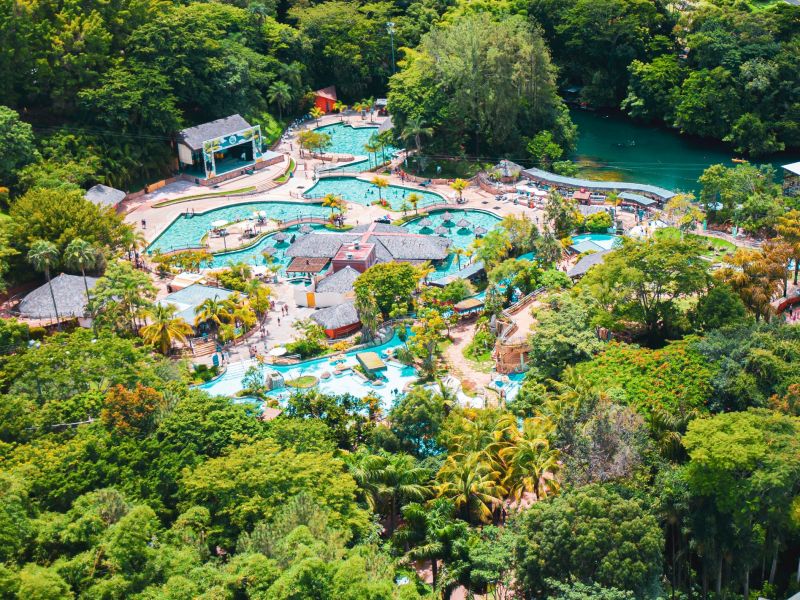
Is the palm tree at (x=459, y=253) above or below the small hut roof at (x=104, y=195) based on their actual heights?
below

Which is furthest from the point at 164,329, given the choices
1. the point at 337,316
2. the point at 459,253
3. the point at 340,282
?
the point at 459,253

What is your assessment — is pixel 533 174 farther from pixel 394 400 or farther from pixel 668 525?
pixel 668 525

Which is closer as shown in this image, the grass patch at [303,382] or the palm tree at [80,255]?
the grass patch at [303,382]

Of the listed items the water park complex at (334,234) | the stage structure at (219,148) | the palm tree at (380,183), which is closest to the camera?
the water park complex at (334,234)

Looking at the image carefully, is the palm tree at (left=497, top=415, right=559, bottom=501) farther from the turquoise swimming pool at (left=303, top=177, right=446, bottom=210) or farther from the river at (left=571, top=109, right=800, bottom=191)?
the river at (left=571, top=109, right=800, bottom=191)

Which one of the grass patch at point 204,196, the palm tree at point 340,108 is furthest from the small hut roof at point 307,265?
the palm tree at point 340,108

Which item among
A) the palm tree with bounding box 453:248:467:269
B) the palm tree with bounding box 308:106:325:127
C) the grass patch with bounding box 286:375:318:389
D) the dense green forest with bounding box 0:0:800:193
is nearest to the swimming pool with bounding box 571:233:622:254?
the palm tree with bounding box 453:248:467:269

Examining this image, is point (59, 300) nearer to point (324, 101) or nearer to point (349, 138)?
point (349, 138)

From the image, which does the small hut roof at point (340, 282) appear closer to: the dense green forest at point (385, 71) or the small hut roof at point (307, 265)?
the small hut roof at point (307, 265)
